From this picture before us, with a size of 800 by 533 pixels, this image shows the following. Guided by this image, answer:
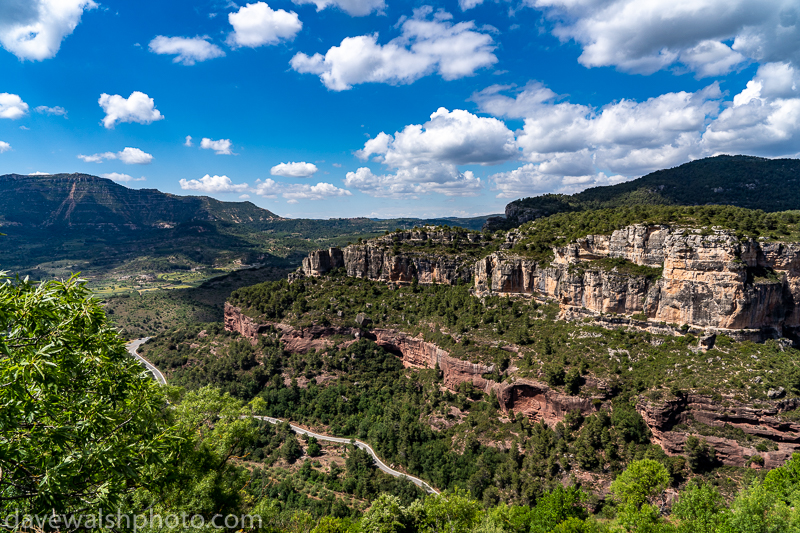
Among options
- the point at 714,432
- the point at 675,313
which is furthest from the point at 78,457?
the point at 675,313

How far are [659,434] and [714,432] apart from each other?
546 centimetres

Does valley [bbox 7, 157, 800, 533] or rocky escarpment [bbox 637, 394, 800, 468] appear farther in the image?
rocky escarpment [bbox 637, 394, 800, 468]

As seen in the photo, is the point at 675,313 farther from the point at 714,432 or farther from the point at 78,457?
the point at 78,457

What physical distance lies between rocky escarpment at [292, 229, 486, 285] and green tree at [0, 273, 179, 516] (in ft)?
244

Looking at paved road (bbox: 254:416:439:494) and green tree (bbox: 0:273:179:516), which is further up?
green tree (bbox: 0:273:179:516)

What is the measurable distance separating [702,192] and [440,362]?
125062 mm

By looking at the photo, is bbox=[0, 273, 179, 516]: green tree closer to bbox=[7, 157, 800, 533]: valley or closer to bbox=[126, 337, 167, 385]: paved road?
bbox=[7, 157, 800, 533]: valley

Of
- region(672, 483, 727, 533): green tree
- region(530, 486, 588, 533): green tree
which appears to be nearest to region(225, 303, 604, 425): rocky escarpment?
region(530, 486, 588, 533): green tree

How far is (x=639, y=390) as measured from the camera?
46562 mm

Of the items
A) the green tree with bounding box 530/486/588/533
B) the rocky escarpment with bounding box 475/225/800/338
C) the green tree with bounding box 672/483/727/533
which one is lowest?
the green tree with bounding box 530/486/588/533

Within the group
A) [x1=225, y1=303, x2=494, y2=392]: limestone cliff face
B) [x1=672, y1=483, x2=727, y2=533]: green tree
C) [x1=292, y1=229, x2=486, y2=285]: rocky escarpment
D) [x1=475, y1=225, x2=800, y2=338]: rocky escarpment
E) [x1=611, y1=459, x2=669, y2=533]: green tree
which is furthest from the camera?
[x1=292, y1=229, x2=486, y2=285]: rocky escarpment

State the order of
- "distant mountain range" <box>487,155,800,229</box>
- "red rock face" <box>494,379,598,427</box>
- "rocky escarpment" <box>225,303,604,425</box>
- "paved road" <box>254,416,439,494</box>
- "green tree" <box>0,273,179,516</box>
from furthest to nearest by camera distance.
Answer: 1. "distant mountain range" <box>487,155,800,229</box>
2. "paved road" <box>254,416,439,494</box>
3. "rocky escarpment" <box>225,303,604,425</box>
4. "red rock face" <box>494,379,598,427</box>
5. "green tree" <box>0,273,179,516</box>

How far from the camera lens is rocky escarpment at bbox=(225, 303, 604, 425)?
50625 millimetres

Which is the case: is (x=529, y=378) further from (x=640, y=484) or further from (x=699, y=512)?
(x=699, y=512)
